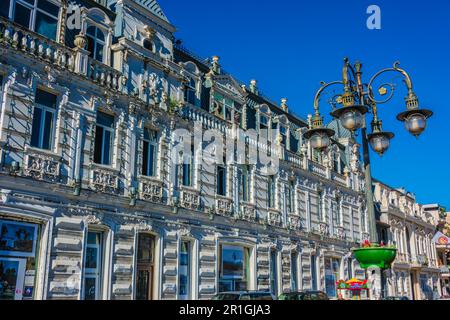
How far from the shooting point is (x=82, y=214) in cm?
1645

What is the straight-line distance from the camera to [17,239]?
48.0 feet

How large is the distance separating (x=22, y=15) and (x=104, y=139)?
507cm

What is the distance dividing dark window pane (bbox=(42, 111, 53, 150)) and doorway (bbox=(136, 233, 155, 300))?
5.07m

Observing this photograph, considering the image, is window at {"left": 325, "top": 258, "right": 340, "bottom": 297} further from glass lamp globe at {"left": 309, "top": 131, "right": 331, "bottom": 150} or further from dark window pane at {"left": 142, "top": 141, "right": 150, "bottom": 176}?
glass lamp globe at {"left": 309, "top": 131, "right": 331, "bottom": 150}

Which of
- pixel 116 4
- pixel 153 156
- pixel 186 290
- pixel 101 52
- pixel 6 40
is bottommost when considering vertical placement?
pixel 186 290

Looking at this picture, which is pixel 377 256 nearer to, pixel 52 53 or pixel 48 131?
pixel 48 131

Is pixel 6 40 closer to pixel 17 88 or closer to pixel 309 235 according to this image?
pixel 17 88

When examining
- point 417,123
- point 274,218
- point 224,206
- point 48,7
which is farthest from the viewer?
point 274,218

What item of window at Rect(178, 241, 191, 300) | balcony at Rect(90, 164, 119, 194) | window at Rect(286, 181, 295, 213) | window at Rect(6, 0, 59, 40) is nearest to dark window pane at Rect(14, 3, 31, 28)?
window at Rect(6, 0, 59, 40)

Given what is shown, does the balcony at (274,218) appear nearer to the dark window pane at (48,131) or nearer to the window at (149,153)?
the window at (149,153)

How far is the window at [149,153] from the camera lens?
64.7 feet

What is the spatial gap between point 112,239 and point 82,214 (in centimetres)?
154

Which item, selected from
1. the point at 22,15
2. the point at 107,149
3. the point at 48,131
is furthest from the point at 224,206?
the point at 22,15
